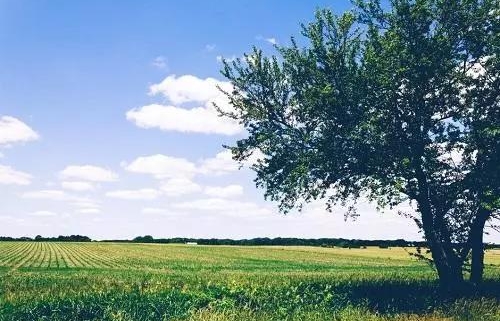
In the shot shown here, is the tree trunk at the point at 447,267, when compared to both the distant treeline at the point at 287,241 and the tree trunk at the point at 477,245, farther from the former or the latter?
the distant treeline at the point at 287,241

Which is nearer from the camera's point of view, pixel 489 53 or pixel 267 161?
pixel 489 53

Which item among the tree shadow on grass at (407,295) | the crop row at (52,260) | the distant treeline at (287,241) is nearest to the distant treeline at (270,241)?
the distant treeline at (287,241)

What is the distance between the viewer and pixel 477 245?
22266 mm

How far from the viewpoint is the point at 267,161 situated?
22.8 meters

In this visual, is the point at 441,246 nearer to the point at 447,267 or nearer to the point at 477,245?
the point at 447,267

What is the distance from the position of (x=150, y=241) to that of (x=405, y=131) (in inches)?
7089

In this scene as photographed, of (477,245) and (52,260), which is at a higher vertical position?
(477,245)

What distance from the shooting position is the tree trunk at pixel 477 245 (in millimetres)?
22000

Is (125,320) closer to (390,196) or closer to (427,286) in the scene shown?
(390,196)

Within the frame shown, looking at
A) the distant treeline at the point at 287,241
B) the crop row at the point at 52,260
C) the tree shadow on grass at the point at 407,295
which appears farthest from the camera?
the distant treeline at the point at 287,241

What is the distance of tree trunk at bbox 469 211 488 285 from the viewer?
22.0 metres

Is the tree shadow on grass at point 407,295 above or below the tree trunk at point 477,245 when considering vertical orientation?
below

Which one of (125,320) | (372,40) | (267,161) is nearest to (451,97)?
(372,40)

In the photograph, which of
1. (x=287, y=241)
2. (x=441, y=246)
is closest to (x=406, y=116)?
(x=441, y=246)
